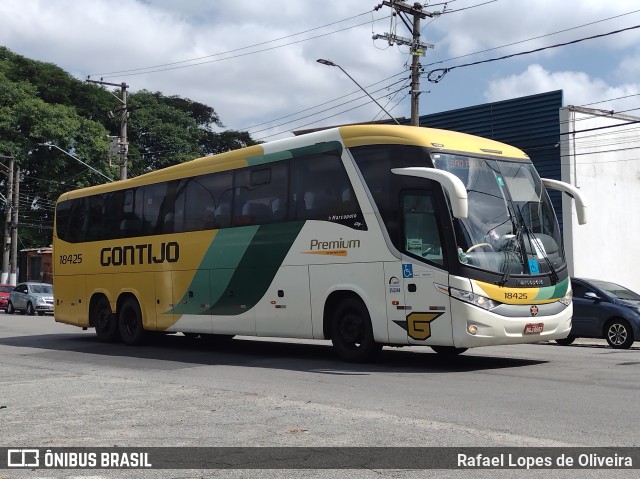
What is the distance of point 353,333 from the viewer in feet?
43.8

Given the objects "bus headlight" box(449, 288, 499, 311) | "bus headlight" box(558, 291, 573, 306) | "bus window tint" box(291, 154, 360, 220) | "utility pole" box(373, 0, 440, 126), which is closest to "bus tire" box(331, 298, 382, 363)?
"bus window tint" box(291, 154, 360, 220)

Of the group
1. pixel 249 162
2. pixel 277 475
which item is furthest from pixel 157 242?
pixel 277 475

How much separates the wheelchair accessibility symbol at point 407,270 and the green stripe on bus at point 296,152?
91.7 inches

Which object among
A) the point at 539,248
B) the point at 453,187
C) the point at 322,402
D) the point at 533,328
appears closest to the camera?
the point at 322,402

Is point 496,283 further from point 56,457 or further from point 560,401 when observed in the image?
point 56,457

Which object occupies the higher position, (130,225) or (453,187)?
(130,225)

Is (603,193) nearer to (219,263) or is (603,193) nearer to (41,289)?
(219,263)

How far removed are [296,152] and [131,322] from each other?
7090 millimetres

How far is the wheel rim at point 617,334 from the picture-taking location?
1714 centimetres

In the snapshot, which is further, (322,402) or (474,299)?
(474,299)

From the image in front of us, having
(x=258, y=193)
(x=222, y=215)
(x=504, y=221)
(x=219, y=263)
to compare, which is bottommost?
(x=219, y=263)

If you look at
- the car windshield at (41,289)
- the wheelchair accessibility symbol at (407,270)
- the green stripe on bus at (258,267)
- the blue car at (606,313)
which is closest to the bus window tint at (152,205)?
the green stripe on bus at (258,267)

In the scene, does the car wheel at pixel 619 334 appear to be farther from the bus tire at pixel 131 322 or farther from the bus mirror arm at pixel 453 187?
the bus tire at pixel 131 322

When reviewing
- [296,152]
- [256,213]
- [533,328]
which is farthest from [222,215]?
[533,328]
